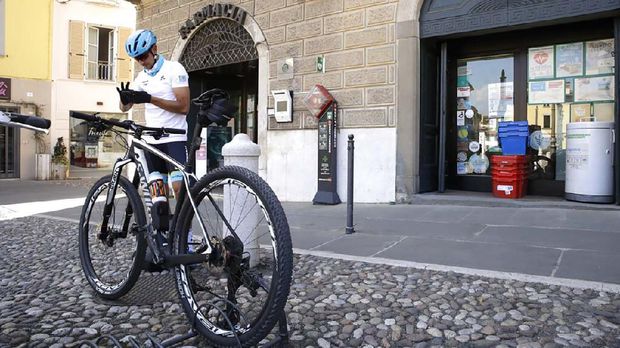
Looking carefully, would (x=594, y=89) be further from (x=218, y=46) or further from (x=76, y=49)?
(x=76, y=49)

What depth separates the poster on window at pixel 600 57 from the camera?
7.01 metres

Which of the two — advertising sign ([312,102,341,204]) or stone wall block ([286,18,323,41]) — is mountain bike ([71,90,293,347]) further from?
stone wall block ([286,18,323,41])

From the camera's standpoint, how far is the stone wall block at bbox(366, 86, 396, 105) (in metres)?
7.74

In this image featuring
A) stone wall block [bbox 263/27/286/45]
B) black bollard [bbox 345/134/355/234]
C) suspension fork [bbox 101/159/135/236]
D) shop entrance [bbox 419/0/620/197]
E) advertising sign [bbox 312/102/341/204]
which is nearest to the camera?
suspension fork [bbox 101/159/135/236]

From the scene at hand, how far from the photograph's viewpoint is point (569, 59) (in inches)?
289

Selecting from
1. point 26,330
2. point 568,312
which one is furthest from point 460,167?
point 26,330

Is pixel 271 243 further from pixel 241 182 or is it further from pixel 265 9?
pixel 265 9

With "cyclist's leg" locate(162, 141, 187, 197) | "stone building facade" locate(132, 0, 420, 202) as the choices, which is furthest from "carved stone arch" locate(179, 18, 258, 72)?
"cyclist's leg" locate(162, 141, 187, 197)

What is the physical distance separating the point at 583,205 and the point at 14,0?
19.1m

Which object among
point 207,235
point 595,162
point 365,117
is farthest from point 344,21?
point 207,235

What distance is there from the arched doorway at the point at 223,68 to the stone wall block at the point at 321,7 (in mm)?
1579

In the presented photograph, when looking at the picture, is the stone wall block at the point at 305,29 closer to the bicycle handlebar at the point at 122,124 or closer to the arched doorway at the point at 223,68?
the arched doorway at the point at 223,68

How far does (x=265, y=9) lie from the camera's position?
→ 936cm

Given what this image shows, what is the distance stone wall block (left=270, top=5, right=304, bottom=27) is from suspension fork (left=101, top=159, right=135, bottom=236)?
6.20 meters
